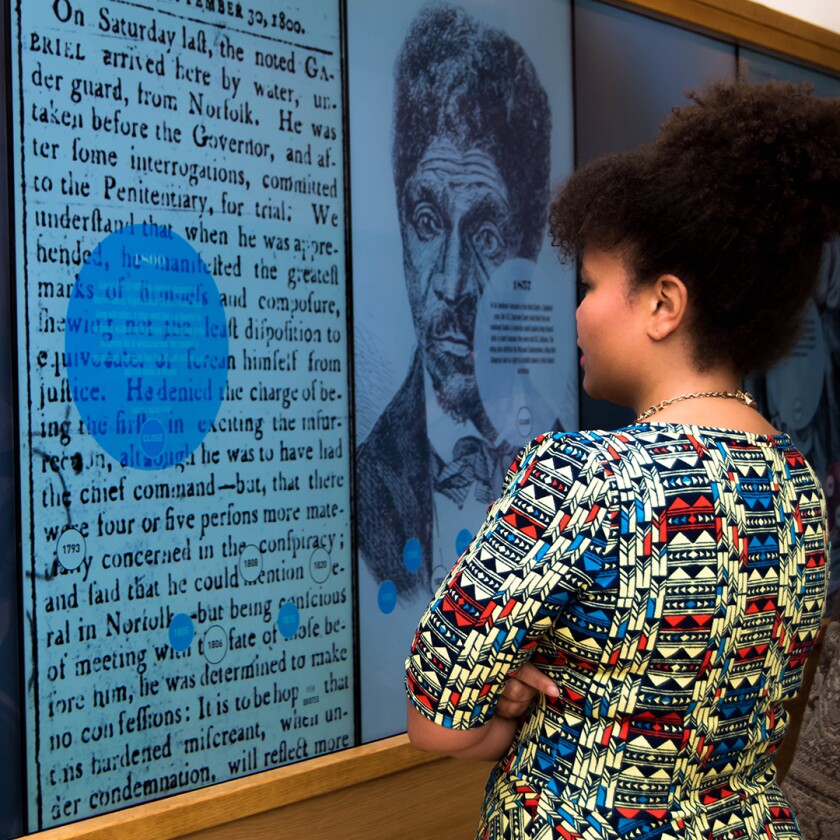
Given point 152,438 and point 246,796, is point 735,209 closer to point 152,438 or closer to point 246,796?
point 152,438

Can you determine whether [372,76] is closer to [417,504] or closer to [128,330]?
[128,330]

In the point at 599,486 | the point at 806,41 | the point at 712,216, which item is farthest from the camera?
the point at 806,41

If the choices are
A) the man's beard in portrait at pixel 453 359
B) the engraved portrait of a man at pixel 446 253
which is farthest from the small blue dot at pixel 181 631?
the man's beard in portrait at pixel 453 359

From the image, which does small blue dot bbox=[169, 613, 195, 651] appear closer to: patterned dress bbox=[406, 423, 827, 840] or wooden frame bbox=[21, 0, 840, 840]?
wooden frame bbox=[21, 0, 840, 840]

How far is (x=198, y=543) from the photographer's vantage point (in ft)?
7.33

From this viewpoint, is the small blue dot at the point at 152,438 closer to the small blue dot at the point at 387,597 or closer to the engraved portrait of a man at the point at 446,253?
the engraved portrait of a man at the point at 446,253

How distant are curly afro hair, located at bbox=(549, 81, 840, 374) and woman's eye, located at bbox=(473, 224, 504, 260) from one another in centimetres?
161

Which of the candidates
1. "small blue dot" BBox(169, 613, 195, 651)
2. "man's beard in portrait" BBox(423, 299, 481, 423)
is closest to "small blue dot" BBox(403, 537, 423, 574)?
"man's beard in portrait" BBox(423, 299, 481, 423)

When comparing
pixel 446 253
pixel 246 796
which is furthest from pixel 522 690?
pixel 446 253

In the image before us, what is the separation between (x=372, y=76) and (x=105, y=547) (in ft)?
4.67

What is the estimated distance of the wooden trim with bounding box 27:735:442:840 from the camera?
82.3 inches

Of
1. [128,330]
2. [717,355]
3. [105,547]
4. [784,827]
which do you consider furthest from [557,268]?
[784,827]

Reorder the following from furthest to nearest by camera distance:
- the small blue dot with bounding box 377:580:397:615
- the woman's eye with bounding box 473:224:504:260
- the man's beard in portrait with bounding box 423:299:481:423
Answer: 1. the woman's eye with bounding box 473:224:504:260
2. the man's beard in portrait with bounding box 423:299:481:423
3. the small blue dot with bounding box 377:580:397:615

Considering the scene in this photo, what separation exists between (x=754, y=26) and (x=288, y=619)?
2.89 m
